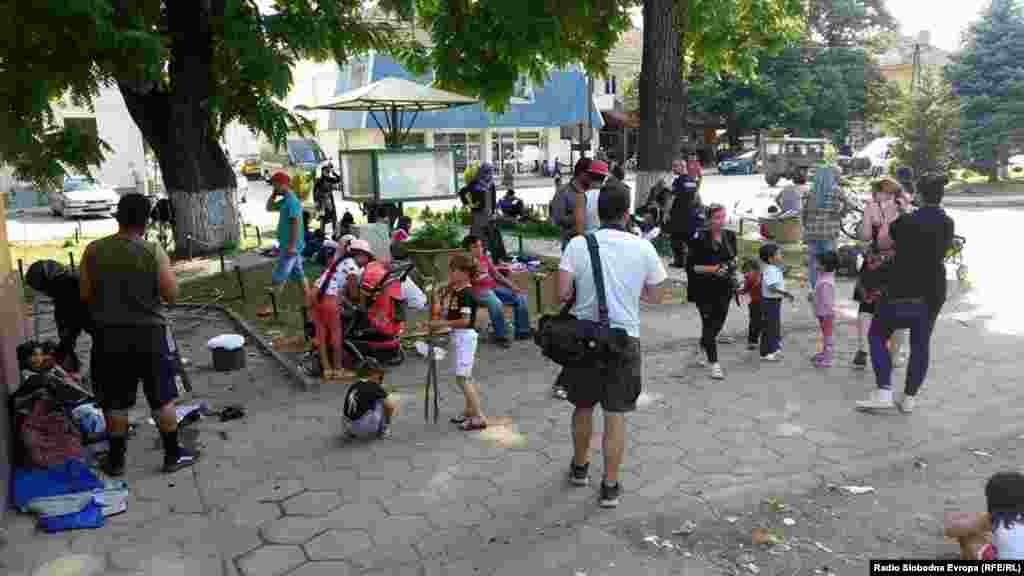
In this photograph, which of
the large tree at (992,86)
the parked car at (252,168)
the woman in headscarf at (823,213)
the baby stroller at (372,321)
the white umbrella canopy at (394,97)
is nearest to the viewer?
the baby stroller at (372,321)

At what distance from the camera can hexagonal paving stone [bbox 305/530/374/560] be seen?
415 cm

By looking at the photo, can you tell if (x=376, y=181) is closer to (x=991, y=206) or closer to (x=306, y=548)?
(x=306, y=548)

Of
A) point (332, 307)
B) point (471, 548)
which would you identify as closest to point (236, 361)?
point (332, 307)

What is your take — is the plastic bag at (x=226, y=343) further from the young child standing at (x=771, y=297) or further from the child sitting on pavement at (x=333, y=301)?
the young child standing at (x=771, y=297)

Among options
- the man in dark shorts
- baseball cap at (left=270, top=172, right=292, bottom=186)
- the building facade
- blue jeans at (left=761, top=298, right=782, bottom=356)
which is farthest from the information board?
the building facade

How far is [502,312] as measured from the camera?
8359mm

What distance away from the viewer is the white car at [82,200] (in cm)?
2416

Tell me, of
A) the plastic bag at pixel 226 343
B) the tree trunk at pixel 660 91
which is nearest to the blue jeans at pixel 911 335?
the plastic bag at pixel 226 343

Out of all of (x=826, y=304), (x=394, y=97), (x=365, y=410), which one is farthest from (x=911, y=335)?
(x=394, y=97)

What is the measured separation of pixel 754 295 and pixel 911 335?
181cm

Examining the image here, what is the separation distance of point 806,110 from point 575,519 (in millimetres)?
43277

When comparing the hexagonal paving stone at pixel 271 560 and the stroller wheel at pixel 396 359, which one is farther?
the stroller wheel at pixel 396 359

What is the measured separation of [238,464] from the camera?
17.6 ft

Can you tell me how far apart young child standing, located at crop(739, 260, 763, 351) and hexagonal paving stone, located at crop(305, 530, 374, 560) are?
4.83 meters
